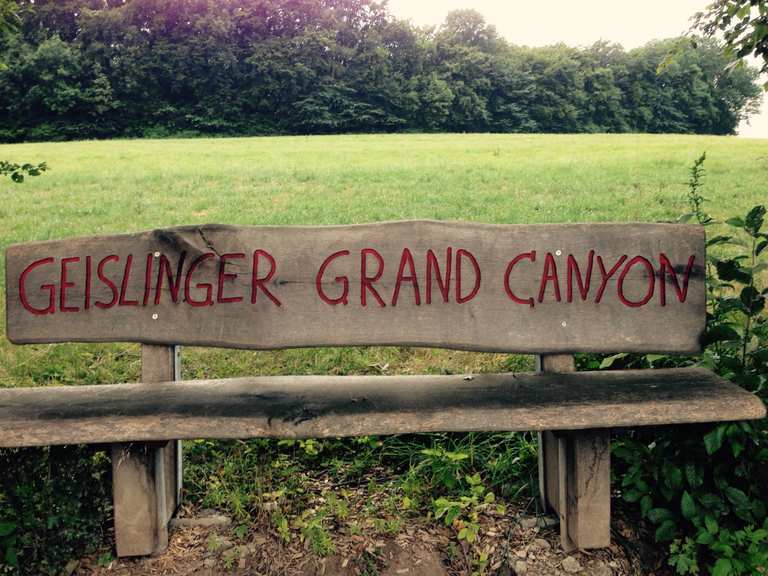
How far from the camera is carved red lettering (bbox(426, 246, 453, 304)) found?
2447 mm

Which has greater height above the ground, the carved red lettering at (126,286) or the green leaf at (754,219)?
the green leaf at (754,219)

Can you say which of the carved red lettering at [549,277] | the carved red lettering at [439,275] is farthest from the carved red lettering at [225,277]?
the carved red lettering at [549,277]

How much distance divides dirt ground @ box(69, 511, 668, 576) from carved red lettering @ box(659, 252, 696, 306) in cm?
96

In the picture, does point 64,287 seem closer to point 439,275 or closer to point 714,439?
point 439,275

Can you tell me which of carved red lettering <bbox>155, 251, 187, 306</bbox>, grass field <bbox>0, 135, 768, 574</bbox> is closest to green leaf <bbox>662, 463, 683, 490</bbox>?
grass field <bbox>0, 135, 768, 574</bbox>

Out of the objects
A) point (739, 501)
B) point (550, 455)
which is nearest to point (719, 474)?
point (739, 501)

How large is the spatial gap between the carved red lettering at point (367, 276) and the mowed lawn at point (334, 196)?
→ 1.40m

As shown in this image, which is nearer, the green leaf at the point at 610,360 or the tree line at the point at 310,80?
the green leaf at the point at 610,360

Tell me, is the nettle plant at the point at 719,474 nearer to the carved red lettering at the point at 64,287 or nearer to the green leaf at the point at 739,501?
the green leaf at the point at 739,501

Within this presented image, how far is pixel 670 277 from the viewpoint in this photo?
2.49 meters

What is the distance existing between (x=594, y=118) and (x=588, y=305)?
47.4 meters

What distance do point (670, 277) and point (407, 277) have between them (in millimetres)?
1015

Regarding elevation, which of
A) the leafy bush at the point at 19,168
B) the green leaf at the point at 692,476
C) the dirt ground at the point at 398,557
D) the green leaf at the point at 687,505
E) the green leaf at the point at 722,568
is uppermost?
the leafy bush at the point at 19,168

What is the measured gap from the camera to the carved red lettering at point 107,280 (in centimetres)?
249
